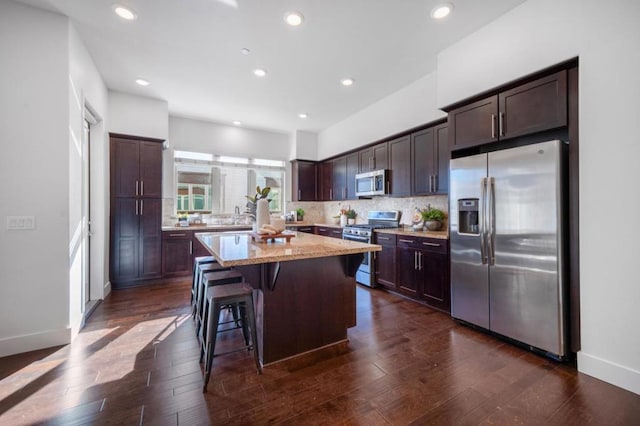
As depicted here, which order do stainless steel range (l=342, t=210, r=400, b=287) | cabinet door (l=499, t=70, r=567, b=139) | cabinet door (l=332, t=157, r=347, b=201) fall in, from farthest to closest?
cabinet door (l=332, t=157, r=347, b=201), stainless steel range (l=342, t=210, r=400, b=287), cabinet door (l=499, t=70, r=567, b=139)

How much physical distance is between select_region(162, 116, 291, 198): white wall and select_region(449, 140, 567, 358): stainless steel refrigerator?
Answer: 4269mm

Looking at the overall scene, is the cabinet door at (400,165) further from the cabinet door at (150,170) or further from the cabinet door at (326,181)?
the cabinet door at (150,170)

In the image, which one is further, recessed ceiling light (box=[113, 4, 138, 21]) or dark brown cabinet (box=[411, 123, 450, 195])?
dark brown cabinet (box=[411, 123, 450, 195])

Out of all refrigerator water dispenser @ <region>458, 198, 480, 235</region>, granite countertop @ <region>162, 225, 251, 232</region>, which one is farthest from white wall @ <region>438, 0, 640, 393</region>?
granite countertop @ <region>162, 225, 251, 232</region>

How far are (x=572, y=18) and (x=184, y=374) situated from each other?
3977 mm

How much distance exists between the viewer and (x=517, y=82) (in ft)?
7.88

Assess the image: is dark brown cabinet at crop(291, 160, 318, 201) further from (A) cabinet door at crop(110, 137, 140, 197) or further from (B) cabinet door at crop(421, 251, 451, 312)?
(B) cabinet door at crop(421, 251, 451, 312)

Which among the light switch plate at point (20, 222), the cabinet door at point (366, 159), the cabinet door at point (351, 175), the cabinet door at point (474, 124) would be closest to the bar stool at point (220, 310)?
the light switch plate at point (20, 222)

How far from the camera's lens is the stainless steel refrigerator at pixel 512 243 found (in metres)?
2.12

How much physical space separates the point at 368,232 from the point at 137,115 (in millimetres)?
4092

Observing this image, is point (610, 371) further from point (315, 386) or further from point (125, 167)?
point (125, 167)

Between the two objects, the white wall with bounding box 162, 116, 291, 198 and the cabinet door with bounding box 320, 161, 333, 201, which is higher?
the white wall with bounding box 162, 116, 291, 198

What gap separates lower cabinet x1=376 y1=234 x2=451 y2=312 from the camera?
10.3ft

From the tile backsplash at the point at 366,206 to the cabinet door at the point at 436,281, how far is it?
760 mm
